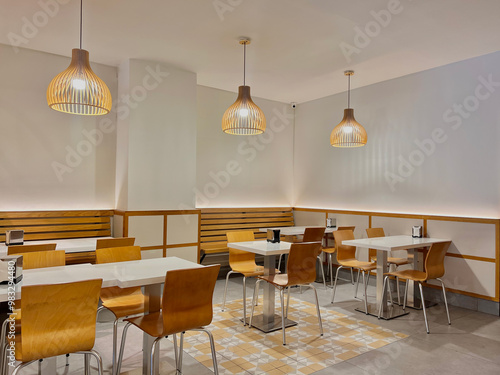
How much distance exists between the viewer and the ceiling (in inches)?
151

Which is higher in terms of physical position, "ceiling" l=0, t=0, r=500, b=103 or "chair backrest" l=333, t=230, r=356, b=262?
"ceiling" l=0, t=0, r=500, b=103

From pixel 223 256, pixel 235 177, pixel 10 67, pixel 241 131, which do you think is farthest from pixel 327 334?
pixel 10 67

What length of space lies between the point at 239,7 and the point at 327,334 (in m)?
3.61

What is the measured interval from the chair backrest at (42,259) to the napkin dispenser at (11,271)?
597mm

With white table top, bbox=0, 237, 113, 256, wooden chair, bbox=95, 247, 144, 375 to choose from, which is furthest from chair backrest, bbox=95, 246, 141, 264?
white table top, bbox=0, 237, 113, 256

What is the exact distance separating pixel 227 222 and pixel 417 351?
401cm

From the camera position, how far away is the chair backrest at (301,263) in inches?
148

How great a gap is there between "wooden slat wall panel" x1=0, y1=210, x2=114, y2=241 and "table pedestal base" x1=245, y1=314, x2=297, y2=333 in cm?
264

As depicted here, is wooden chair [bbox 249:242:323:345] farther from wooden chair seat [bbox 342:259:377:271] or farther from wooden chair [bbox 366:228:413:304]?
wooden chair [bbox 366:228:413:304]

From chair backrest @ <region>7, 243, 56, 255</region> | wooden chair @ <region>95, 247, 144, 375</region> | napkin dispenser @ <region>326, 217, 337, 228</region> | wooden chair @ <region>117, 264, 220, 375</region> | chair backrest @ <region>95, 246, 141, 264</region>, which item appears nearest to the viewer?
wooden chair @ <region>117, 264, 220, 375</region>

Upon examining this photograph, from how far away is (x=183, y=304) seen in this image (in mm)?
2488

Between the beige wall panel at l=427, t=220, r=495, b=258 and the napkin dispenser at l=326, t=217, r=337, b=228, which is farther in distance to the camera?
the napkin dispenser at l=326, t=217, r=337, b=228

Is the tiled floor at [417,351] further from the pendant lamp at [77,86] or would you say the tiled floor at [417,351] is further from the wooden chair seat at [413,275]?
the pendant lamp at [77,86]

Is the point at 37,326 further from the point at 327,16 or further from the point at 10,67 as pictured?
the point at 10,67
